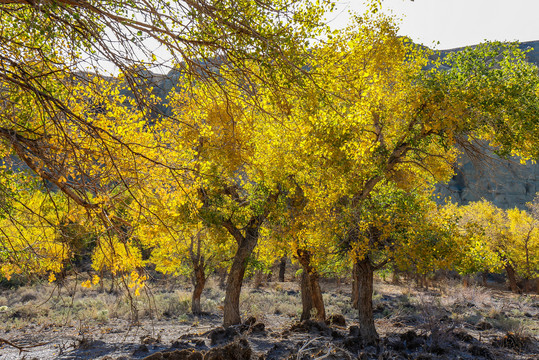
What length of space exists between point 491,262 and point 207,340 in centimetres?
737

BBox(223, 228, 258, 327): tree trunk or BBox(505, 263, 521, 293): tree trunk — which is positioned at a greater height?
BBox(223, 228, 258, 327): tree trunk

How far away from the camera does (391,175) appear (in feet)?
34.1

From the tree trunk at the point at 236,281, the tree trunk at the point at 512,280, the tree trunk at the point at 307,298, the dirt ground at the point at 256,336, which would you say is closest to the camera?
the dirt ground at the point at 256,336

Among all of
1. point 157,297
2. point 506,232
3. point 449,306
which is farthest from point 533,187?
point 157,297

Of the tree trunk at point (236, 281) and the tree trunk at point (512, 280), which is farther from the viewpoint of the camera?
the tree trunk at point (512, 280)

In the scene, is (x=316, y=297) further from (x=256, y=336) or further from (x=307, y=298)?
(x=256, y=336)

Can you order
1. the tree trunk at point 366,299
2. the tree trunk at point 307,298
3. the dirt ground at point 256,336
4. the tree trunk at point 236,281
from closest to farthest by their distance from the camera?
the dirt ground at point 256,336 → the tree trunk at point 366,299 → the tree trunk at point 236,281 → the tree trunk at point 307,298

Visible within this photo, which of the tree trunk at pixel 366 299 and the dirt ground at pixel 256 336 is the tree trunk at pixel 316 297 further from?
the tree trunk at pixel 366 299

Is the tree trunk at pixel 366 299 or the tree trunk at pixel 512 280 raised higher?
the tree trunk at pixel 366 299

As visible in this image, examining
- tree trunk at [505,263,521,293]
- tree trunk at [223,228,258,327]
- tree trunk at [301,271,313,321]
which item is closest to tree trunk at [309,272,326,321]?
tree trunk at [301,271,313,321]

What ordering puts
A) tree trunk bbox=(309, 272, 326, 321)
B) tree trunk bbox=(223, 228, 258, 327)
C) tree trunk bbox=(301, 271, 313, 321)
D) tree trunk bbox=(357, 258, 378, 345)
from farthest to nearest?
tree trunk bbox=(301, 271, 313, 321)
tree trunk bbox=(309, 272, 326, 321)
tree trunk bbox=(223, 228, 258, 327)
tree trunk bbox=(357, 258, 378, 345)

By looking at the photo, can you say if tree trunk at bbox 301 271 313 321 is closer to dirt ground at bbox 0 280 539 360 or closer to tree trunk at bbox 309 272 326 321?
tree trunk at bbox 309 272 326 321

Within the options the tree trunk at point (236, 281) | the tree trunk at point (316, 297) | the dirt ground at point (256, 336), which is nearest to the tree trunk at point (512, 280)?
the dirt ground at point (256, 336)

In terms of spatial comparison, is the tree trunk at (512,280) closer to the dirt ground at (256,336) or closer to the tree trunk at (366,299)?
the dirt ground at (256,336)
